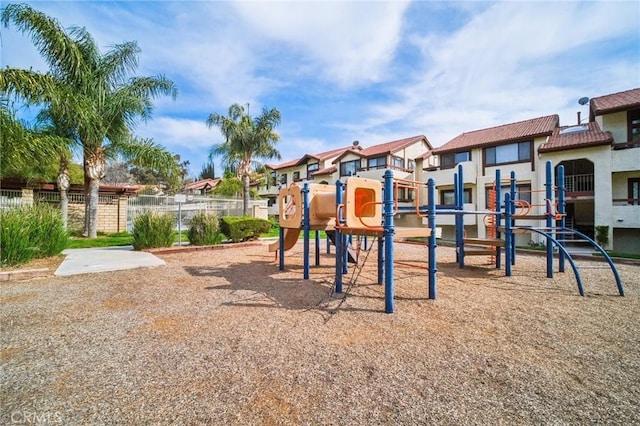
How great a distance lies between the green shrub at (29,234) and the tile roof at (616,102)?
23.1m

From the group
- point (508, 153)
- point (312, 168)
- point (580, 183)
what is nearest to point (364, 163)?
point (312, 168)

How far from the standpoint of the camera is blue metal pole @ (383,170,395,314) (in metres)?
4.16

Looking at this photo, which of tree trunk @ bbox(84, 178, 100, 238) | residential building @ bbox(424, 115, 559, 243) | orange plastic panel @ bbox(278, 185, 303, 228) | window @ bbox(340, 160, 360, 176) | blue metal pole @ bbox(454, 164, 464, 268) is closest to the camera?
orange plastic panel @ bbox(278, 185, 303, 228)

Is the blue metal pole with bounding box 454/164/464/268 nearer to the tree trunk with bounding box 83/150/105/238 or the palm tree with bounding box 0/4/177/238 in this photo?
the palm tree with bounding box 0/4/177/238

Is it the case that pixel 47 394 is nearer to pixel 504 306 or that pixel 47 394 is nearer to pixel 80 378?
pixel 80 378

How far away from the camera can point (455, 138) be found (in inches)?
909

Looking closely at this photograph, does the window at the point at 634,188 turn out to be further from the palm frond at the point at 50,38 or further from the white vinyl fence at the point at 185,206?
the palm frond at the point at 50,38

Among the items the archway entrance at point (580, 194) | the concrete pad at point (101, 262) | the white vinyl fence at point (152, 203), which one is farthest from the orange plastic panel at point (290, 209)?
the archway entrance at point (580, 194)

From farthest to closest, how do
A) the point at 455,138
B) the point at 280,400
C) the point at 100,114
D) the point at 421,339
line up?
the point at 455,138 < the point at 100,114 < the point at 421,339 < the point at 280,400

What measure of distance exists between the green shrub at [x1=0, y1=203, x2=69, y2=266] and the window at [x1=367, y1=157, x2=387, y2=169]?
2287 cm

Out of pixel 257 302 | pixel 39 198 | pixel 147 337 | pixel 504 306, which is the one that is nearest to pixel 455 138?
pixel 504 306

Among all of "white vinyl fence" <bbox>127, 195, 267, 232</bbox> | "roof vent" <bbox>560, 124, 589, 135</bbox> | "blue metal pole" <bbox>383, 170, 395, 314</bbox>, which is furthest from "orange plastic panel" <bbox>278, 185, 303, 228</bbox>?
"roof vent" <bbox>560, 124, 589, 135</bbox>

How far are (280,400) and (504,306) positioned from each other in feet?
12.4

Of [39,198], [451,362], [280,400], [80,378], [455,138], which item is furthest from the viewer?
[455,138]
